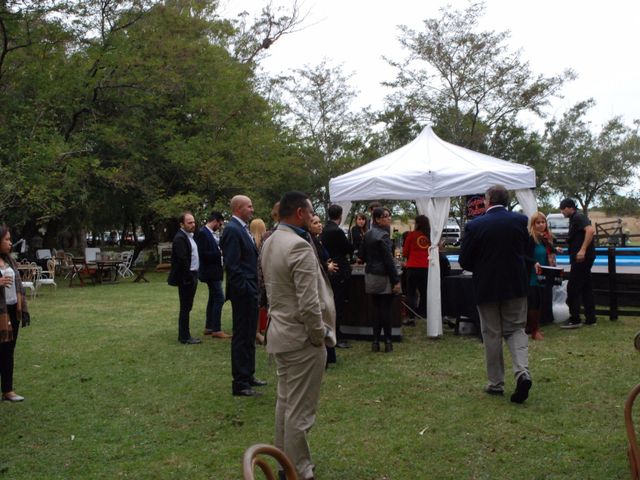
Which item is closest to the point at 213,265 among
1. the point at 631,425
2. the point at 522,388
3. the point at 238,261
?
the point at 238,261

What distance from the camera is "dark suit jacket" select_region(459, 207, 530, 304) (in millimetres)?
5590

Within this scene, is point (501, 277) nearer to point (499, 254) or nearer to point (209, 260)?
point (499, 254)

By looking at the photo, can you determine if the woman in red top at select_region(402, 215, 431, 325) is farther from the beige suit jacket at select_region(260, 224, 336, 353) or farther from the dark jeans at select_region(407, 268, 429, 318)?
the beige suit jacket at select_region(260, 224, 336, 353)

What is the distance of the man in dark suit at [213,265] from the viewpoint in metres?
9.09

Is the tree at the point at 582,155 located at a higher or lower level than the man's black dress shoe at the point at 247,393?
higher

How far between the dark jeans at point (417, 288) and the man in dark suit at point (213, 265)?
298cm

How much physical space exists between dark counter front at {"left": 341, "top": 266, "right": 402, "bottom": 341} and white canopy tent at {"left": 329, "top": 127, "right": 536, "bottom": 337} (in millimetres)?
490

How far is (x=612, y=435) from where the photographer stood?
4711 mm

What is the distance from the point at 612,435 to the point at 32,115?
18.8 m

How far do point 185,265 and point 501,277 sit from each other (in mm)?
Answer: 4693

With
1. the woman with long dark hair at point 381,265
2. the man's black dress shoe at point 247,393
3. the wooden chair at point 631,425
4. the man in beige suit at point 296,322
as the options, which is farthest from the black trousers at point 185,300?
the wooden chair at point 631,425

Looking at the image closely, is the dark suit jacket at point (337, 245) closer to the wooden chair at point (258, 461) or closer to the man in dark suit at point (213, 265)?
the man in dark suit at point (213, 265)

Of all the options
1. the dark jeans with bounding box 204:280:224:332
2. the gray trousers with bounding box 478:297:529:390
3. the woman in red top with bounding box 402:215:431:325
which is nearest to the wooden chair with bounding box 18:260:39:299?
the dark jeans with bounding box 204:280:224:332

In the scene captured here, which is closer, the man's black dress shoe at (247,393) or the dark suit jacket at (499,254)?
the dark suit jacket at (499,254)
